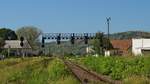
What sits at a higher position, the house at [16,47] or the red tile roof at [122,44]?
the red tile roof at [122,44]

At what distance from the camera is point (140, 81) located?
21.1 meters

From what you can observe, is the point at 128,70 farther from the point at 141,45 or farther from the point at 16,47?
the point at 16,47

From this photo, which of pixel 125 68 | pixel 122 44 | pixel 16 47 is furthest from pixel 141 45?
pixel 16 47

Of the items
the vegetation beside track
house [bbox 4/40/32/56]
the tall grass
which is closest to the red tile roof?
house [bbox 4/40/32/56]

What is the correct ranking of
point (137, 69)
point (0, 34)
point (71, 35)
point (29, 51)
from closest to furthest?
point (137, 69)
point (71, 35)
point (29, 51)
point (0, 34)

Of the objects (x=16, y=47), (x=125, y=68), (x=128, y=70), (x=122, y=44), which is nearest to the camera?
(x=128, y=70)

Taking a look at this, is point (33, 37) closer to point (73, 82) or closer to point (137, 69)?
point (137, 69)

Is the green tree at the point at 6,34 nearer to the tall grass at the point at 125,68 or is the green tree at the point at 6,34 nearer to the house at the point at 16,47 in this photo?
the house at the point at 16,47

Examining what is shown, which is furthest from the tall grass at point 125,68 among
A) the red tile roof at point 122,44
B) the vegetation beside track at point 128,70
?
the red tile roof at point 122,44

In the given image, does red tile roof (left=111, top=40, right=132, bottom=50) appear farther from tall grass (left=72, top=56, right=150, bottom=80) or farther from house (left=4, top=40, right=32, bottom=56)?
tall grass (left=72, top=56, right=150, bottom=80)

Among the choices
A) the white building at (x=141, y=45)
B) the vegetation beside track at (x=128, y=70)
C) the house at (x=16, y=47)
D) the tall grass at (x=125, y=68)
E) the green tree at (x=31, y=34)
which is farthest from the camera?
the green tree at (x=31, y=34)

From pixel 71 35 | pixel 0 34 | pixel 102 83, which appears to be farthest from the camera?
pixel 0 34

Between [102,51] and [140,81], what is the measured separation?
327 feet

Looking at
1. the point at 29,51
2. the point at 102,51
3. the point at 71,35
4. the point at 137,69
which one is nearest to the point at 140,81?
the point at 137,69
